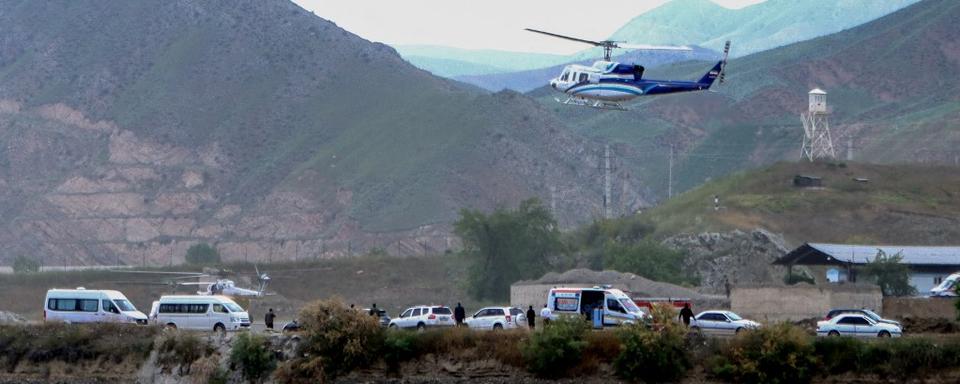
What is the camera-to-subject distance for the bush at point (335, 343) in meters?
46.0

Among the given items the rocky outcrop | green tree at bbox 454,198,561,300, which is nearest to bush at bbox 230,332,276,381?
the rocky outcrop

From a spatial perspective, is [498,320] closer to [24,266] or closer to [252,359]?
[252,359]

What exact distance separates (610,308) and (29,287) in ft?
217

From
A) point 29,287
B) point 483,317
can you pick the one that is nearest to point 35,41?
point 29,287

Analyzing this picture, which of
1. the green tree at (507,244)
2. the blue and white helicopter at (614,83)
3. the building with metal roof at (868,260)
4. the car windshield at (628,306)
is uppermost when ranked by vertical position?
the blue and white helicopter at (614,83)

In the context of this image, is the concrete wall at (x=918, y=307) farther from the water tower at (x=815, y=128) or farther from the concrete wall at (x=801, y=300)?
the water tower at (x=815, y=128)

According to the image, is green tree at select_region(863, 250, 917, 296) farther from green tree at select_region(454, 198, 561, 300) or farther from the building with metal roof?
green tree at select_region(454, 198, 561, 300)

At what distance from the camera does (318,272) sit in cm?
11688

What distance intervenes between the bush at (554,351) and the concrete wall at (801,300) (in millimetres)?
21902

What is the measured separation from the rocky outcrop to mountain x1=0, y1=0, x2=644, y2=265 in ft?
118

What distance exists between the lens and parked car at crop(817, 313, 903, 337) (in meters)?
49.6

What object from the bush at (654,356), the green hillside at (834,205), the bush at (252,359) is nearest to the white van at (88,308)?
the bush at (252,359)

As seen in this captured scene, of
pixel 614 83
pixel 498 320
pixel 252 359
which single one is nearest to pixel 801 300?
pixel 614 83

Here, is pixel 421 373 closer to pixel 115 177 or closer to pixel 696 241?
pixel 696 241
